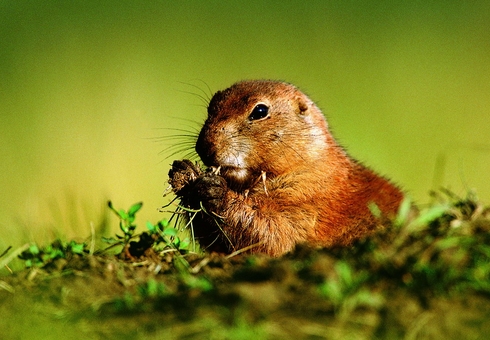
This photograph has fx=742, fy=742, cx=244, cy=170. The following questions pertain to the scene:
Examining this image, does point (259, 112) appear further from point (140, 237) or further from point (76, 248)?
point (76, 248)

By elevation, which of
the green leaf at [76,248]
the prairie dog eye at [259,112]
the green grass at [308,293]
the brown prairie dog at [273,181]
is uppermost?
the prairie dog eye at [259,112]

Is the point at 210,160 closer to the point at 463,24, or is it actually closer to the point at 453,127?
the point at 453,127

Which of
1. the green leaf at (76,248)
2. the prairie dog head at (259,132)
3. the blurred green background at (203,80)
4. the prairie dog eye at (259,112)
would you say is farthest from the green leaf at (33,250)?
the blurred green background at (203,80)

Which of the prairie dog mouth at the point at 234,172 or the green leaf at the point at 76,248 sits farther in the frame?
the prairie dog mouth at the point at 234,172

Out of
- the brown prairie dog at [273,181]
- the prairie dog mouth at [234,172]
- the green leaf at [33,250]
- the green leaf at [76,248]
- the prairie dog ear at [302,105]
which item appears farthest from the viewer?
the prairie dog ear at [302,105]

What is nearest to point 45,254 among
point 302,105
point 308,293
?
point 308,293

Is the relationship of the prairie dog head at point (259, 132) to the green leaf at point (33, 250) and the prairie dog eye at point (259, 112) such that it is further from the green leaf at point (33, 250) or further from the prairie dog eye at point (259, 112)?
the green leaf at point (33, 250)

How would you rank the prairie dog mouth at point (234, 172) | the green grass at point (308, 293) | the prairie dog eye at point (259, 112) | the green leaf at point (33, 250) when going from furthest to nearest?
1. the prairie dog eye at point (259, 112)
2. the prairie dog mouth at point (234, 172)
3. the green leaf at point (33, 250)
4. the green grass at point (308, 293)
